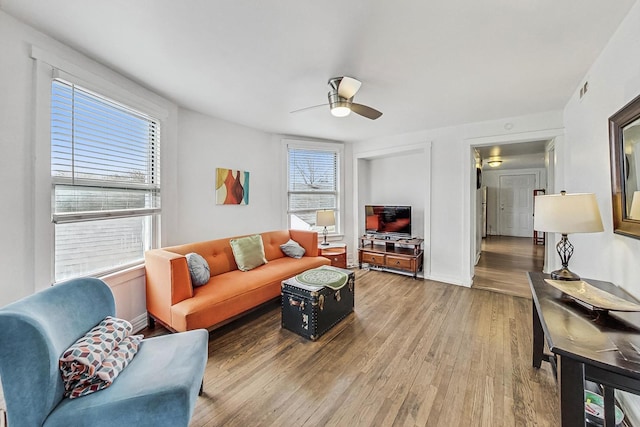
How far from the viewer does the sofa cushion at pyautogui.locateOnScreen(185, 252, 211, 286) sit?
2.46m

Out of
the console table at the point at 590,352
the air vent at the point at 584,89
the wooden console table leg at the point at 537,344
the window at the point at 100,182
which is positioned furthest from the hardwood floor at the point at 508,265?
the window at the point at 100,182

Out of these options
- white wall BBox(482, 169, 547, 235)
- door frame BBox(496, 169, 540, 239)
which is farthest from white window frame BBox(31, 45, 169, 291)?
door frame BBox(496, 169, 540, 239)

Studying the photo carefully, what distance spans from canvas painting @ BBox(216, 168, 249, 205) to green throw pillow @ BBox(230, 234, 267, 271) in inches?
28.4

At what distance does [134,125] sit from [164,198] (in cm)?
79

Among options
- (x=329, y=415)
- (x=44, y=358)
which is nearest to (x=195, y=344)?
(x=44, y=358)

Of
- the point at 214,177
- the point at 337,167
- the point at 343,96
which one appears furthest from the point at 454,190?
the point at 214,177

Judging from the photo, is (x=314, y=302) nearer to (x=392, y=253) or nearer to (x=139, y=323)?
(x=139, y=323)

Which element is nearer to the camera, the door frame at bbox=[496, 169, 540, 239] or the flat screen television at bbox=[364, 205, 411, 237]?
the flat screen television at bbox=[364, 205, 411, 237]

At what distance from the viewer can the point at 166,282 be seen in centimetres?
220

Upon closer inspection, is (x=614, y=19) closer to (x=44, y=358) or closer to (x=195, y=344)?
(x=195, y=344)

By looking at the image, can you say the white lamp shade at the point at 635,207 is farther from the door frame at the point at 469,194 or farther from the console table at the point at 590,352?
the door frame at the point at 469,194

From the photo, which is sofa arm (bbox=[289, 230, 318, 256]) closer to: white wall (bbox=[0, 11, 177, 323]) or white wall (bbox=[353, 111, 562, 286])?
white wall (bbox=[353, 111, 562, 286])

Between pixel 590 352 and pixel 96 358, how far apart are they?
2.12 m

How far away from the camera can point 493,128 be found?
11.5 feet
